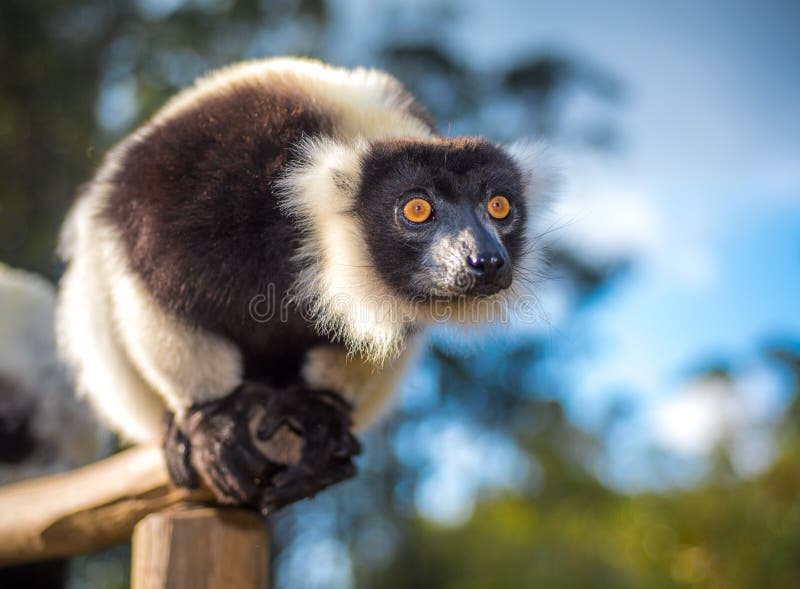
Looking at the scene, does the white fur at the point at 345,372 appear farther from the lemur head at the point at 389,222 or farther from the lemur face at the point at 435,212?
the lemur face at the point at 435,212

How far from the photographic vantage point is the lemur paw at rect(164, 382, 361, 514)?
2.39 metres

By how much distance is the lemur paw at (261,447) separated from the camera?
94.3 inches

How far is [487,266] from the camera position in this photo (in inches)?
86.3

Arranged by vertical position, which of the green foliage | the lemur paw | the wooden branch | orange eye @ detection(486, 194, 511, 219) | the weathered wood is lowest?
the green foliage

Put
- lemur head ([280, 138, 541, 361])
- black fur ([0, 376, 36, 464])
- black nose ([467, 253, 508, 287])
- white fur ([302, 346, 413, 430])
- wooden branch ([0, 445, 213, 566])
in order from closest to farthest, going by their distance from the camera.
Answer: black nose ([467, 253, 508, 287]) → lemur head ([280, 138, 541, 361]) → wooden branch ([0, 445, 213, 566]) → white fur ([302, 346, 413, 430]) → black fur ([0, 376, 36, 464])

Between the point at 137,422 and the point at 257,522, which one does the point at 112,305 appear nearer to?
the point at 137,422

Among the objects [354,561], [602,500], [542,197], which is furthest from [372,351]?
[602,500]

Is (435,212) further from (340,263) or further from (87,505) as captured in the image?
(87,505)

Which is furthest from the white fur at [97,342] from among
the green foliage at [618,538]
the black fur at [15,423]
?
the green foliage at [618,538]

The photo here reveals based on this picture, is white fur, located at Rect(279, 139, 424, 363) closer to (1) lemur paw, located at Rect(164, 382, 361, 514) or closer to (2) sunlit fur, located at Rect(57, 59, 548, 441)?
(2) sunlit fur, located at Rect(57, 59, 548, 441)

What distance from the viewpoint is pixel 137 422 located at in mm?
3107

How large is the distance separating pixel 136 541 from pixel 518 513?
29.3 feet

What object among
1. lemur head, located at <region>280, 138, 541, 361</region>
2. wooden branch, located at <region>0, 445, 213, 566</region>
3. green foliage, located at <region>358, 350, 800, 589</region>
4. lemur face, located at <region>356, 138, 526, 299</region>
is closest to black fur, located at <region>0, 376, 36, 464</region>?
wooden branch, located at <region>0, 445, 213, 566</region>

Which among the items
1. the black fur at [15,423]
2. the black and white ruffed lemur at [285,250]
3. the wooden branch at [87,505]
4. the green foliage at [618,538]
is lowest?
the green foliage at [618,538]
